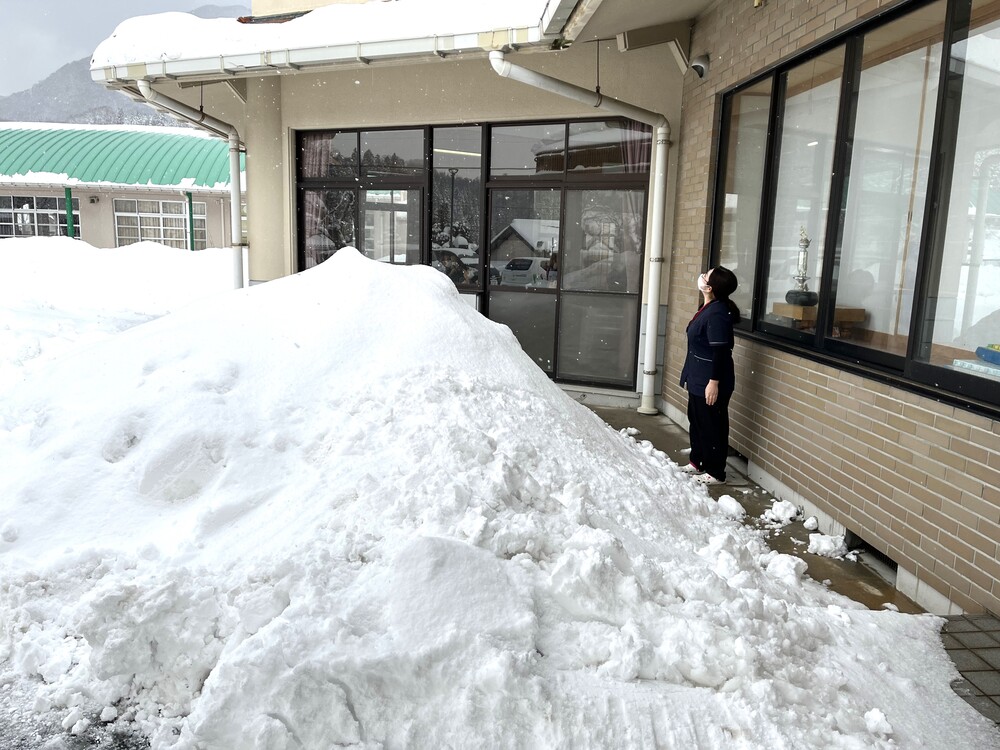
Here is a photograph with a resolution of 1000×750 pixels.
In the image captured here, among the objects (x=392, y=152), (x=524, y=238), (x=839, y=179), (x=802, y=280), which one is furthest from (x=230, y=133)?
(x=839, y=179)

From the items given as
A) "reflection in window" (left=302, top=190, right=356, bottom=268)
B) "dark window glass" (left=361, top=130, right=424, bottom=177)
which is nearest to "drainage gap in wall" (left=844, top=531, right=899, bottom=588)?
"dark window glass" (left=361, top=130, right=424, bottom=177)

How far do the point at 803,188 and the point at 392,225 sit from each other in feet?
16.5

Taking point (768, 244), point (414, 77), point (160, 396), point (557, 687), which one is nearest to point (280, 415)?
point (160, 396)

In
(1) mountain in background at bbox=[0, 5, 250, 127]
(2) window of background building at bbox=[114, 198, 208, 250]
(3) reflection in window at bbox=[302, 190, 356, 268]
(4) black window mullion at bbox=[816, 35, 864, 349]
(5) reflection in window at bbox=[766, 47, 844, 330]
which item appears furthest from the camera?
(1) mountain in background at bbox=[0, 5, 250, 127]

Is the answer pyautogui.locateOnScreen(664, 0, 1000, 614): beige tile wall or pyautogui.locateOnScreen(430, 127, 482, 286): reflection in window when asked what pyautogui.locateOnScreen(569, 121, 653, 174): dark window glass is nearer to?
pyautogui.locateOnScreen(664, 0, 1000, 614): beige tile wall

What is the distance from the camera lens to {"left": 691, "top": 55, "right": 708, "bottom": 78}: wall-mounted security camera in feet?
21.4

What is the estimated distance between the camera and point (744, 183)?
5977 millimetres

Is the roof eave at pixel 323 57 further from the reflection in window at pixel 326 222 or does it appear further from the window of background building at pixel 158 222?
the window of background building at pixel 158 222

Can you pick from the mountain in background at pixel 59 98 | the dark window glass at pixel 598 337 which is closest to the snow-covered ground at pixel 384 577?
the dark window glass at pixel 598 337

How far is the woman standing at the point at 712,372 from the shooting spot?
16.5 ft

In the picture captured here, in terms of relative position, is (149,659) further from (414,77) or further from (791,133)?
(414,77)

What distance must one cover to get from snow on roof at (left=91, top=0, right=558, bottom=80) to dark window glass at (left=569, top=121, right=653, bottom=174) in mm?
1619

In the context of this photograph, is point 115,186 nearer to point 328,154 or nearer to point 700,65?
point 328,154

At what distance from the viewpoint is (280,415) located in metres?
3.70
